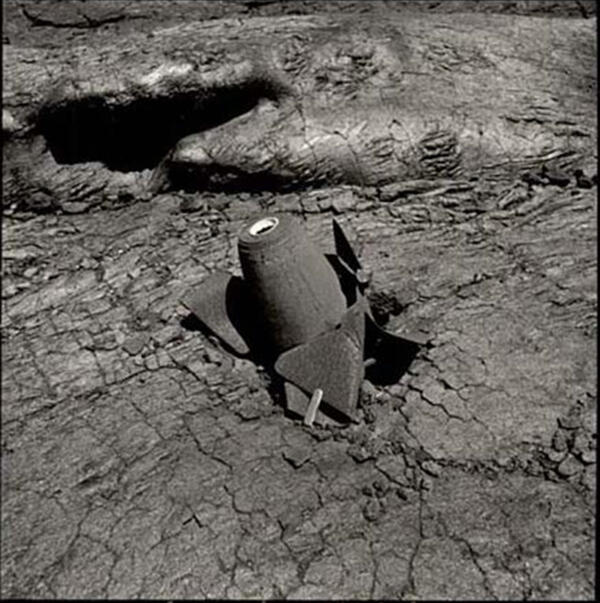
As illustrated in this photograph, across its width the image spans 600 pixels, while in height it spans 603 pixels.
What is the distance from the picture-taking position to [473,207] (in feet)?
16.1

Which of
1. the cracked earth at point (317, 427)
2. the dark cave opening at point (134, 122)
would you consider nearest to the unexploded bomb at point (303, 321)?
the cracked earth at point (317, 427)

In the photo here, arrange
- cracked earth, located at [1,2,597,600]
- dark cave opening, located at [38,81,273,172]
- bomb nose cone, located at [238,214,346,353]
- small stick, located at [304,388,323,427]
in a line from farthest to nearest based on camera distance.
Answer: dark cave opening, located at [38,81,273,172]
bomb nose cone, located at [238,214,346,353]
small stick, located at [304,388,323,427]
cracked earth, located at [1,2,597,600]

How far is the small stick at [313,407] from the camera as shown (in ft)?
11.9

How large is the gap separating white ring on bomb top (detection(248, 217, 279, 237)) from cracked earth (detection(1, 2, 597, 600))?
2.26 feet

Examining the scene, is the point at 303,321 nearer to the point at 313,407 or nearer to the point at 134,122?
the point at 313,407

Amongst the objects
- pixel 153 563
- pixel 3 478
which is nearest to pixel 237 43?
pixel 3 478

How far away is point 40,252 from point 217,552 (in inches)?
102

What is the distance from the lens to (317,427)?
3.65 m

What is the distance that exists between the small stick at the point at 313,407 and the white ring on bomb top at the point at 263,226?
832 millimetres

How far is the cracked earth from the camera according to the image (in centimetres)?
304

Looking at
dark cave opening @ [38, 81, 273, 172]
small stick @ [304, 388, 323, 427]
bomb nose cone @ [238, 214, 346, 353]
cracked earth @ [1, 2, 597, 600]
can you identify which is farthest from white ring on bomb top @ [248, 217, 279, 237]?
dark cave opening @ [38, 81, 273, 172]

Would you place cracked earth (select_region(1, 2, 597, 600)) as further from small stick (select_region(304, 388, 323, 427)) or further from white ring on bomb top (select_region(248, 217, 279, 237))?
white ring on bomb top (select_region(248, 217, 279, 237))

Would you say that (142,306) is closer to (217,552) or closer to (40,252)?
(40,252)

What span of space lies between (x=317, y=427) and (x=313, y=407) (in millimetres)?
93
